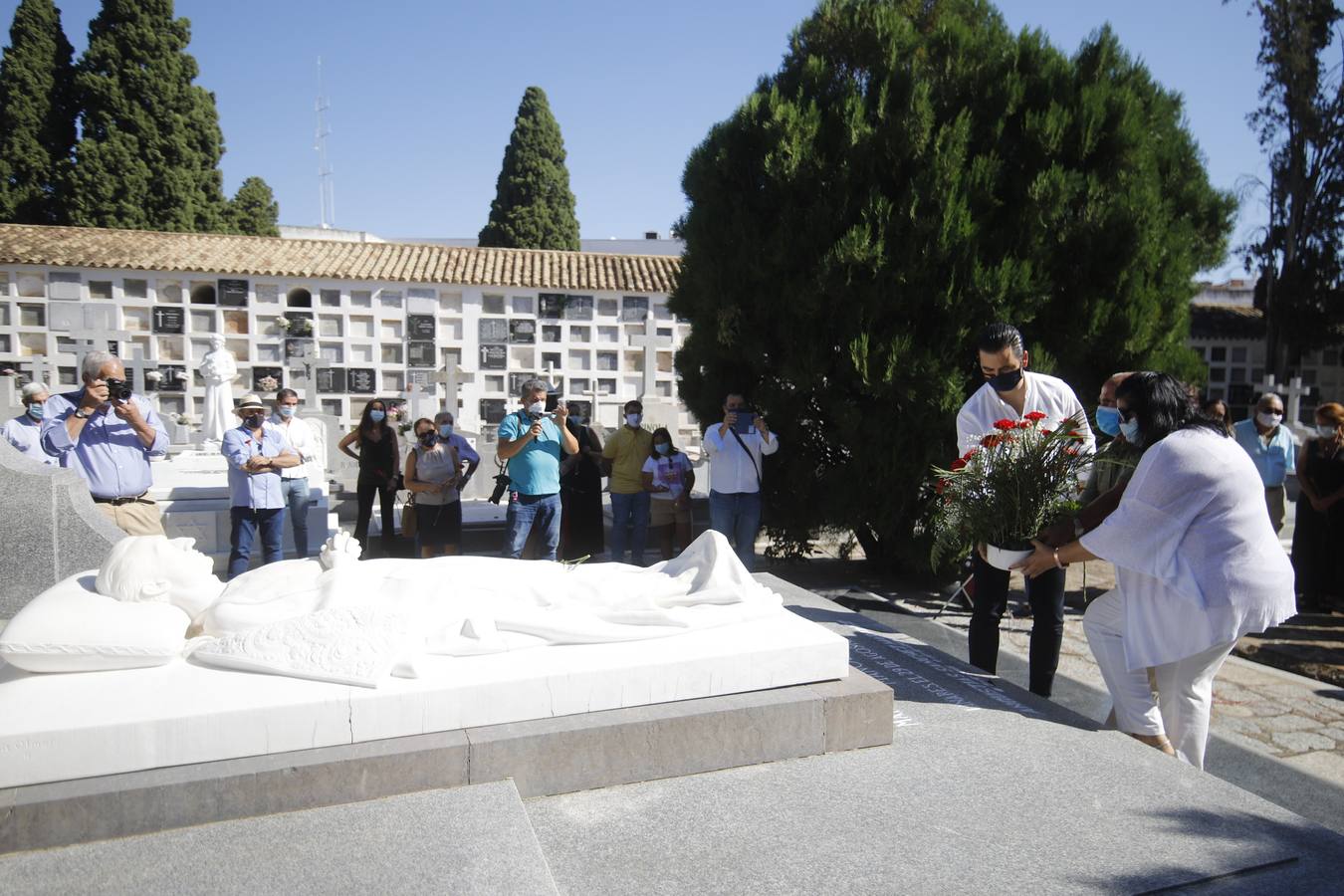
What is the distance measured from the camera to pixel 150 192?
21641 millimetres

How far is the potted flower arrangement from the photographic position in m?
3.27

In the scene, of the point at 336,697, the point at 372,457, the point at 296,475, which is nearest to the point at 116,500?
the point at 296,475

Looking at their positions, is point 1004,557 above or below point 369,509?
above

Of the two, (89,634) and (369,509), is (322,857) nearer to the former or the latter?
(89,634)

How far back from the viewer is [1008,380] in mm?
3809

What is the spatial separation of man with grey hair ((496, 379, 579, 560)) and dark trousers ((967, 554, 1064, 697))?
3.14m

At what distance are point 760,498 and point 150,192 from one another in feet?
70.3

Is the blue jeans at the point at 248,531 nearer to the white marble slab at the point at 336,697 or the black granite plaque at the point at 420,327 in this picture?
the white marble slab at the point at 336,697

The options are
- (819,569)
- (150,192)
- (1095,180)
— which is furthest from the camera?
(150,192)

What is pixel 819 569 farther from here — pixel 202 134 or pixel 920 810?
pixel 202 134

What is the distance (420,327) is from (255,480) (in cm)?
1288

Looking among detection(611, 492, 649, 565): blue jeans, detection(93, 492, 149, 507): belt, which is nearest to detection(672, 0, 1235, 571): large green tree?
detection(611, 492, 649, 565): blue jeans

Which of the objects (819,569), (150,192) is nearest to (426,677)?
(819,569)

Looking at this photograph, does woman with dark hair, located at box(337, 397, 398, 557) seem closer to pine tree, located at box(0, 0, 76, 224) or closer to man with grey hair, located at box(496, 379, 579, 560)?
man with grey hair, located at box(496, 379, 579, 560)
